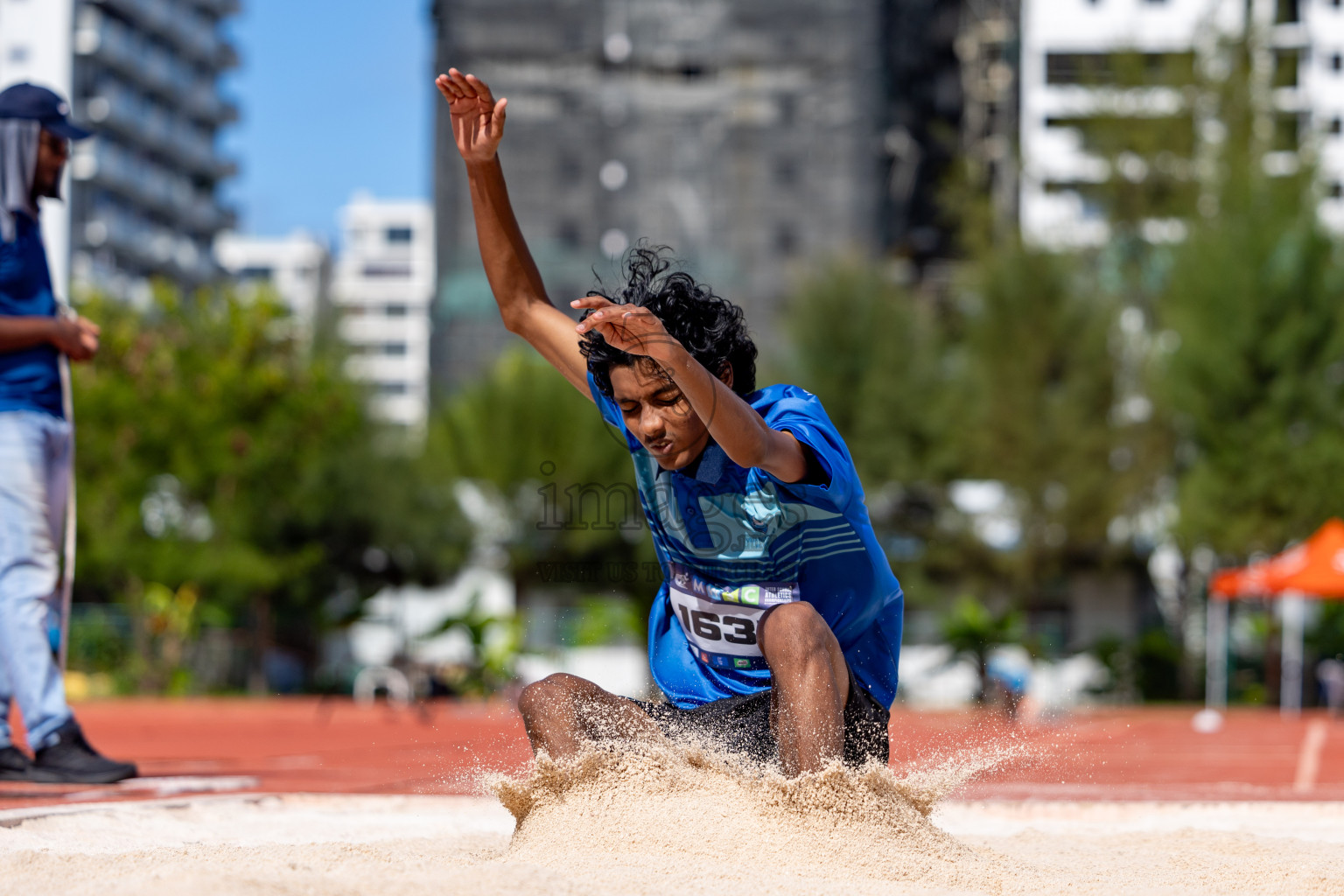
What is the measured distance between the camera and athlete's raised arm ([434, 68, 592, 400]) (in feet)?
11.2

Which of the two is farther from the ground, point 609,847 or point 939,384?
point 939,384

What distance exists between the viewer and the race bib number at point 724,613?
305cm

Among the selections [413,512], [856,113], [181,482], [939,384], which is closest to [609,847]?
[181,482]

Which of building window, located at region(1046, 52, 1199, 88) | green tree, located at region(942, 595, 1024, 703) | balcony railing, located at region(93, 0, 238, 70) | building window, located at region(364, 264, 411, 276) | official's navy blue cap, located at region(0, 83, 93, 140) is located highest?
balcony railing, located at region(93, 0, 238, 70)

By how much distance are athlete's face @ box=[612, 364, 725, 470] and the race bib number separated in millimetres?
320

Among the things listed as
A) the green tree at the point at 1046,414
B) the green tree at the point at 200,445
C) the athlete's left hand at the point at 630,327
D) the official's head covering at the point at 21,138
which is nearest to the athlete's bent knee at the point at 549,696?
the athlete's left hand at the point at 630,327

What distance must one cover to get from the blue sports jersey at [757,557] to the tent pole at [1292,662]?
20.3 m

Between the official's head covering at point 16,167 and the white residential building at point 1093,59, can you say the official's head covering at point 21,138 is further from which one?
the white residential building at point 1093,59

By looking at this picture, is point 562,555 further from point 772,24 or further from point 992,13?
point 992,13

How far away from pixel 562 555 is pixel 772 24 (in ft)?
59.2

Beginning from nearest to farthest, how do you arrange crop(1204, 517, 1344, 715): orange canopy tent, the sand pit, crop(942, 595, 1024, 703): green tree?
1. the sand pit
2. crop(1204, 517, 1344, 715): orange canopy tent
3. crop(942, 595, 1024, 703): green tree

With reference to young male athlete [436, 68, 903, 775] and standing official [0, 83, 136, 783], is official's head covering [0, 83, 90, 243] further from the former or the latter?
young male athlete [436, 68, 903, 775]

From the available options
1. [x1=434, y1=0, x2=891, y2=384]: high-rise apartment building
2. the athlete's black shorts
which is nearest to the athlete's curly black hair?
the athlete's black shorts

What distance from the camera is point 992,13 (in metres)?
53.8
